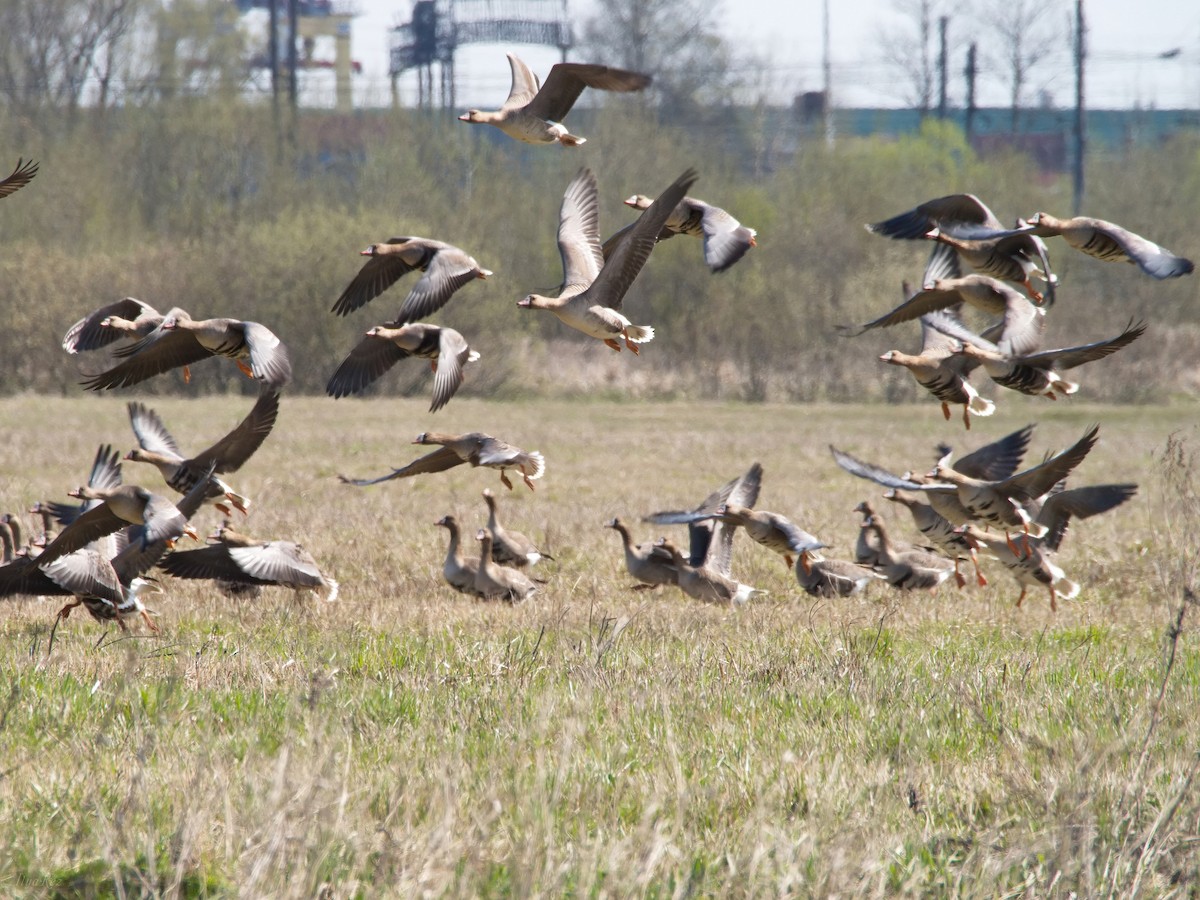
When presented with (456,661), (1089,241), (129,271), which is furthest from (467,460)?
(129,271)

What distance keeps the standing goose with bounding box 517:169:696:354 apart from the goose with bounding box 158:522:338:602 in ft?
6.66

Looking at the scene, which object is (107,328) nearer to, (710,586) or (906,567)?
(710,586)

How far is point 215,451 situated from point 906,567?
15.0 ft

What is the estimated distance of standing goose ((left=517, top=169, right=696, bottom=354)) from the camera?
562 centimetres

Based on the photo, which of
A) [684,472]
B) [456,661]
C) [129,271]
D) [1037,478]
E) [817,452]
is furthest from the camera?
[129,271]

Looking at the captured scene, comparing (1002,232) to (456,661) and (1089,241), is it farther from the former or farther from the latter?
(456,661)

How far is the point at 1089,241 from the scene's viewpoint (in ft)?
19.8

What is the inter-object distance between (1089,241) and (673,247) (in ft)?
104

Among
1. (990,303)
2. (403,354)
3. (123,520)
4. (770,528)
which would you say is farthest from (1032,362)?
(123,520)

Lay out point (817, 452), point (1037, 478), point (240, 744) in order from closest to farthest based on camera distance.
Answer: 1. point (240, 744)
2. point (1037, 478)
3. point (817, 452)

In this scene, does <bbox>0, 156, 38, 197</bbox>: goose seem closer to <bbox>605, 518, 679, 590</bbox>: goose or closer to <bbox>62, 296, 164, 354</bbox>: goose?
<bbox>62, 296, 164, 354</bbox>: goose

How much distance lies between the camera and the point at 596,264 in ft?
22.9

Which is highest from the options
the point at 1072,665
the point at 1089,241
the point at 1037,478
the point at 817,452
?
the point at 1089,241

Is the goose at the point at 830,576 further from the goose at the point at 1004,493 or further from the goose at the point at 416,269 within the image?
the goose at the point at 416,269
